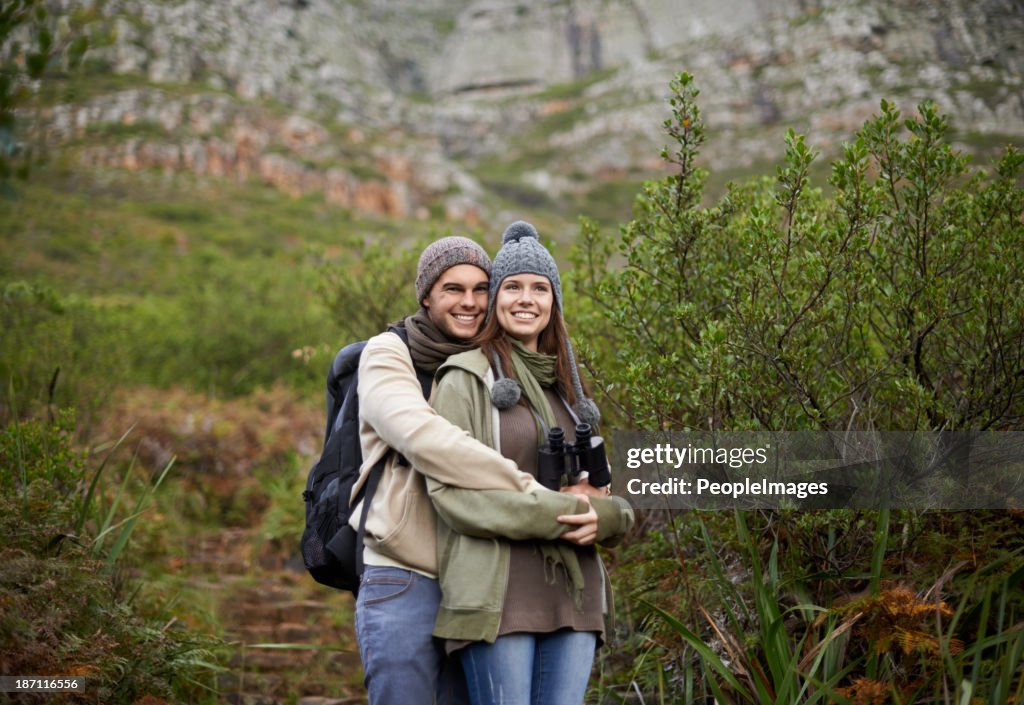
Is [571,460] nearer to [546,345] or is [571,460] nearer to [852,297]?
[546,345]

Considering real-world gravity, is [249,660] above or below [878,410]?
below

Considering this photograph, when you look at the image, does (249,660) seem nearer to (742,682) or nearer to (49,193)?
(742,682)

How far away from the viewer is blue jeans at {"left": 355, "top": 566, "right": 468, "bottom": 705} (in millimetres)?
2371

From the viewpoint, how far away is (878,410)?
348 centimetres

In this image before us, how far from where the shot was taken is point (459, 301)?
2.79m

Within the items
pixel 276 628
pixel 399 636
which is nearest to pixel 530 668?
pixel 399 636

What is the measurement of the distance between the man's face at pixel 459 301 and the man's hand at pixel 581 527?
776 mm

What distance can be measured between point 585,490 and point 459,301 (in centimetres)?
80

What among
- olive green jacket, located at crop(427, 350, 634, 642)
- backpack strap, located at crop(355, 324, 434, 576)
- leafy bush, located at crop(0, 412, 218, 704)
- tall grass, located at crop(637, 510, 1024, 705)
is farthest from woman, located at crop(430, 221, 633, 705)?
leafy bush, located at crop(0, 412, 218, 704)

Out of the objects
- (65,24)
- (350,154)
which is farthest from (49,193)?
(65,24)

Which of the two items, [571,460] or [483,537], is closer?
→ [483,537]

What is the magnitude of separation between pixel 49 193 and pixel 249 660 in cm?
3401

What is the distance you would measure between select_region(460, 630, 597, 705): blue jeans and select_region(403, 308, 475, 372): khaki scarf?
932mm

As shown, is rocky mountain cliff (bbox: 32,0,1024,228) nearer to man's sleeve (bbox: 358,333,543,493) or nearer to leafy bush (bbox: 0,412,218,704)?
man's sleeve (bbox: 358,333,543,493)
